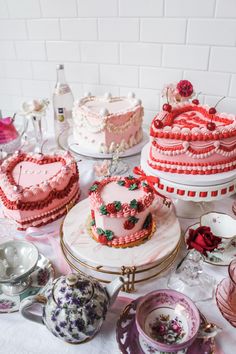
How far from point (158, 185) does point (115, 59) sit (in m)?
0.83

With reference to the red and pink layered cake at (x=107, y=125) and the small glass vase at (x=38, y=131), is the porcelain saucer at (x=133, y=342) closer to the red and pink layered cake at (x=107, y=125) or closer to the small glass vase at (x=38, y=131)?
the red and pink layered cake at (x=107, y=125)

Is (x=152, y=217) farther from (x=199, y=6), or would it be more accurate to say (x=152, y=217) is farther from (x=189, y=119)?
(x=199, y=6)

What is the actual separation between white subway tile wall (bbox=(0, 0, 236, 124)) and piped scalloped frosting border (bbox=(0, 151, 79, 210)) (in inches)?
27.1

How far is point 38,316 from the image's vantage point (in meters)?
0.68

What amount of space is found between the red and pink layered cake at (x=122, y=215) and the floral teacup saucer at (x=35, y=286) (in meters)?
0.14

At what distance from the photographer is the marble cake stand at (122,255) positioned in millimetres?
787

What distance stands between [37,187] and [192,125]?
1.64 ft

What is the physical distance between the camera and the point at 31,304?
0.66 meters

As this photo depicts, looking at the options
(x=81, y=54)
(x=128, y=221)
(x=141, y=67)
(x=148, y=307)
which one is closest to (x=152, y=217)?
(x=128, y=221)

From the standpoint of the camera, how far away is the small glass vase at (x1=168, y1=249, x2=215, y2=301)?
798mm

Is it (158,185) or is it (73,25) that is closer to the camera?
(158,185)

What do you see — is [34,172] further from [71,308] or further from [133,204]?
[71,308]

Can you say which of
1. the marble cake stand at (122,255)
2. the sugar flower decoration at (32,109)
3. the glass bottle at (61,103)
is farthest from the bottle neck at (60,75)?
the marble cake stand at (122,255)

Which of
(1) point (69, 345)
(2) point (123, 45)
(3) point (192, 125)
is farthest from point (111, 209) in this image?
(2) point (123, 45)
